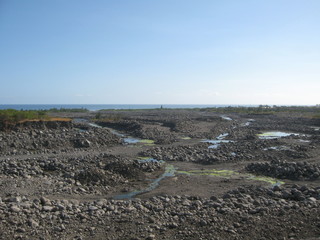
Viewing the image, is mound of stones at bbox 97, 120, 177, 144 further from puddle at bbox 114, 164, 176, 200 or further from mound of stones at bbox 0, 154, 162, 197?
mound of stones at bbox 0, 154, 162, 197

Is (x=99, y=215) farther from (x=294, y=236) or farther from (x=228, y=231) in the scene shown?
(x=294, y=236)

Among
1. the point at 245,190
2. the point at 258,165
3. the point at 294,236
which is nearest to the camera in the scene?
the point at 294,236

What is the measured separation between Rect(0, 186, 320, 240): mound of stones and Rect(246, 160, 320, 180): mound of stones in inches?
153

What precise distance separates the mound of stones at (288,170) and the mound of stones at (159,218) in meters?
3.89

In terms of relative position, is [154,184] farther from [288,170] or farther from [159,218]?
[288,170]

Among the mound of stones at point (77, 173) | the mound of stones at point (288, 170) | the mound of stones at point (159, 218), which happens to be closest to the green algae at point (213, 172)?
the mound of stones at point (288, 170)

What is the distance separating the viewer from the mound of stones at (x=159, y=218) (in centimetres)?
732

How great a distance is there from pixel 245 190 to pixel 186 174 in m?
4.22

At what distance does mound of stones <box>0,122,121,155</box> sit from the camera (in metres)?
20.3

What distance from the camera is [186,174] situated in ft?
48.4

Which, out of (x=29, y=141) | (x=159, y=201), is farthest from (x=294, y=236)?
(x=29, y=141)

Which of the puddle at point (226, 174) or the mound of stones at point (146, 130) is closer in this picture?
the puddle at point (226, 174)

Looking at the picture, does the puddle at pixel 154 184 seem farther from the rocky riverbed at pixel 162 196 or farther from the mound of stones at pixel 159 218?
the mound of stones at pixel 159 218

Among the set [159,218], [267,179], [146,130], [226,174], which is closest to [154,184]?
[226,174]
